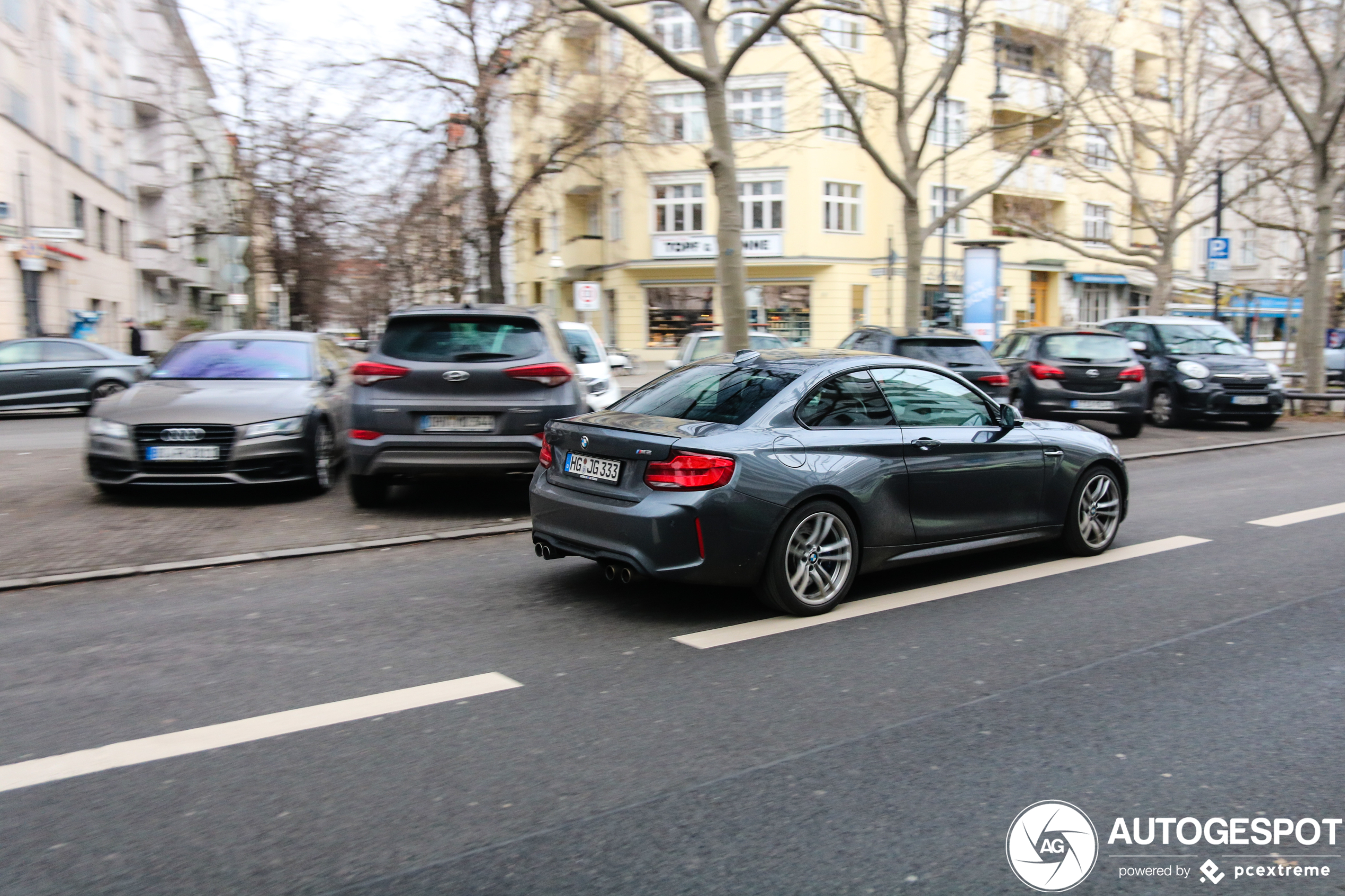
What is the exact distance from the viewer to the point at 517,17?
26.8 m

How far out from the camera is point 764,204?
1645 inches

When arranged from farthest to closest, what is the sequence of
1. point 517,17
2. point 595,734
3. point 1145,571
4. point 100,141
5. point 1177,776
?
point 100,141, point 517,17, point 1145,571, point 595,734, point 1177,776

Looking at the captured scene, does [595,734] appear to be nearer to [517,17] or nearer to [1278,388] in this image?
[1278,388]

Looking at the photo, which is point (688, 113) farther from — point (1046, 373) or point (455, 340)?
point (455, 340)

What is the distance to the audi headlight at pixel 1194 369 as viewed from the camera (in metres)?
17.1

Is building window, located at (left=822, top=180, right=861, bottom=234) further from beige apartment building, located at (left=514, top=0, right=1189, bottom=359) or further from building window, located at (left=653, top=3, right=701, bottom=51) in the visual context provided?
building window, located at (left=653, top=3, right=701, bottom=51)

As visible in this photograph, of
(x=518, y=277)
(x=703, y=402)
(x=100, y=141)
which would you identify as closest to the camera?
(x=703, y=402)

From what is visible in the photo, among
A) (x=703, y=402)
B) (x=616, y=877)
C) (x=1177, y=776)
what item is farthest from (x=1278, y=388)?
(x=616, y=877)

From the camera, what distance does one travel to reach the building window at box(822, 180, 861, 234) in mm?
41938

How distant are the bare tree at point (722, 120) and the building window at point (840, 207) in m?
27.8

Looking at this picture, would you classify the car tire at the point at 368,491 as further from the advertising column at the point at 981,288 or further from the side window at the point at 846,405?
the advertising column at the point at 981,288

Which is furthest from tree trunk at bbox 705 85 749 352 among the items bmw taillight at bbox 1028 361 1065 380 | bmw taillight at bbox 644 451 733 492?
bmw taillight at bbox 644 451 733 492

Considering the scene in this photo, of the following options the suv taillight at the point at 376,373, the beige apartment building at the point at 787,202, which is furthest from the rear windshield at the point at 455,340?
the beige apartment building at the point at 787,202

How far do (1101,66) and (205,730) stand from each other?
101ft
